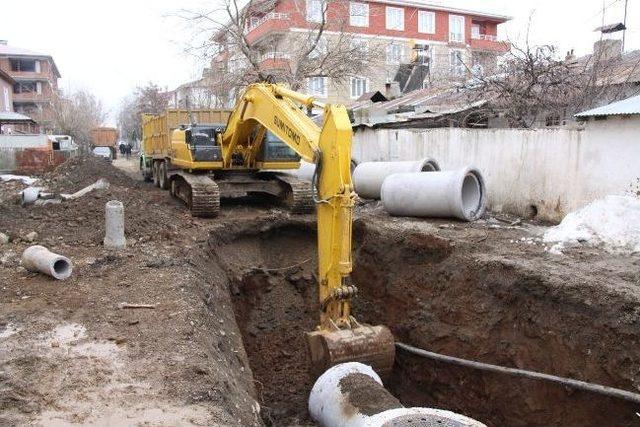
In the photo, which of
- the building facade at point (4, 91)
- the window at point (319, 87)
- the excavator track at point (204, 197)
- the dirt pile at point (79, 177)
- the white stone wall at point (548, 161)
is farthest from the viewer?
the building facade at point (4, 91)

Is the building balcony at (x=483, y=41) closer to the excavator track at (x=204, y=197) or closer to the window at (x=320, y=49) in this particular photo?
the window at (x=320, y=49)

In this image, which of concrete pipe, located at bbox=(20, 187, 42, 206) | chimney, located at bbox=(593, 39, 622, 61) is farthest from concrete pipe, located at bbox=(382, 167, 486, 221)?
concrete pipe, located at bbox=(20, 187, 42, 206)

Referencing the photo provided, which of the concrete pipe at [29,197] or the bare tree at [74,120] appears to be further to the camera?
the bare tree at [74,120]

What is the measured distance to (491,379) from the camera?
22.4 feet

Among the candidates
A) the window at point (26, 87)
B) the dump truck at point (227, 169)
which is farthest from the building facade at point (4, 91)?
the dump truck at point (227, 169)

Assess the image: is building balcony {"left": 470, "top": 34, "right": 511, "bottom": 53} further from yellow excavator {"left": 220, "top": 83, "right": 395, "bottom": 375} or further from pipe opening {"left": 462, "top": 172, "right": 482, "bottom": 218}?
yellow excavator {"left": 220, "top": 83, "right": 395, "bottom": 375}

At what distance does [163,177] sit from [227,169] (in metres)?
4.84

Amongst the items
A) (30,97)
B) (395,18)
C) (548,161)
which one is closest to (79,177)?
(548,161)

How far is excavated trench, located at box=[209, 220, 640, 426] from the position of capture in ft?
19.5

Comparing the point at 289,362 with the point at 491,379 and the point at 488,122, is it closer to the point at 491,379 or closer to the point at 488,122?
the point at 491,379

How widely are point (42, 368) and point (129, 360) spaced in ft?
2.22

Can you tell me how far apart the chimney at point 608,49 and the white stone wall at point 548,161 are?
3748 millimetres

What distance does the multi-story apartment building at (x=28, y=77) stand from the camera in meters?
67.0

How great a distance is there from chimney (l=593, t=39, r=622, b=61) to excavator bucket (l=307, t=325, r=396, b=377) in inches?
401
